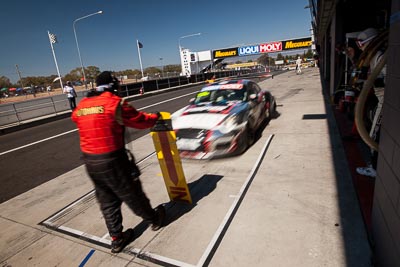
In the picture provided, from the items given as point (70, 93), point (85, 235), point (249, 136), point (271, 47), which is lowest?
point (85, 235)

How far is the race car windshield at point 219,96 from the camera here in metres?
6.07

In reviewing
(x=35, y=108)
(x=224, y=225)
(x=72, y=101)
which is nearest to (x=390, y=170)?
(x=224, y=225)

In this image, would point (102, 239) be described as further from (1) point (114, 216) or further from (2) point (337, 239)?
(2) point (337, 239)

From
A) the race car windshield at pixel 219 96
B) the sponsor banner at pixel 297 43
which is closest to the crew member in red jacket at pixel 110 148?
the race car windshield at pixel 219 96

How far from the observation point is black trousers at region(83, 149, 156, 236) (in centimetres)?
260

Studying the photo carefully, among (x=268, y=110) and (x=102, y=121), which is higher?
(x=102, y=121)

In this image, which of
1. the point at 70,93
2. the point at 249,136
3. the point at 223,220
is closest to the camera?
the point at 223,220

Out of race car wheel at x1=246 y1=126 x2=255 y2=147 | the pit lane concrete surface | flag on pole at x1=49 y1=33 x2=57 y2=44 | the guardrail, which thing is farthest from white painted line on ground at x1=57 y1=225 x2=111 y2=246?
flag on pole at x1=49 y1=33 x2=57 y2=44

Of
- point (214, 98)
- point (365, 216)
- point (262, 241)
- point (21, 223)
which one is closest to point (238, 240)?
point (262, 241)

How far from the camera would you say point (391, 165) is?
1777mm

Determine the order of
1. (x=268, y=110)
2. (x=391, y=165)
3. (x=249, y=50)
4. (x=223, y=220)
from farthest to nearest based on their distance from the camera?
(x=249, y=50), (x=268, y=110), (x=223, y=220), (x=391, y=165)

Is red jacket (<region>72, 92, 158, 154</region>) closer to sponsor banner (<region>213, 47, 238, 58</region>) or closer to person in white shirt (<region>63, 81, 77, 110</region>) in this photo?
person in white shirt (<region>63, 81, 77, 110</region>)

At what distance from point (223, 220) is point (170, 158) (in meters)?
1.04

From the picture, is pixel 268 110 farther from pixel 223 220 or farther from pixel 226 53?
pixel 226 53
